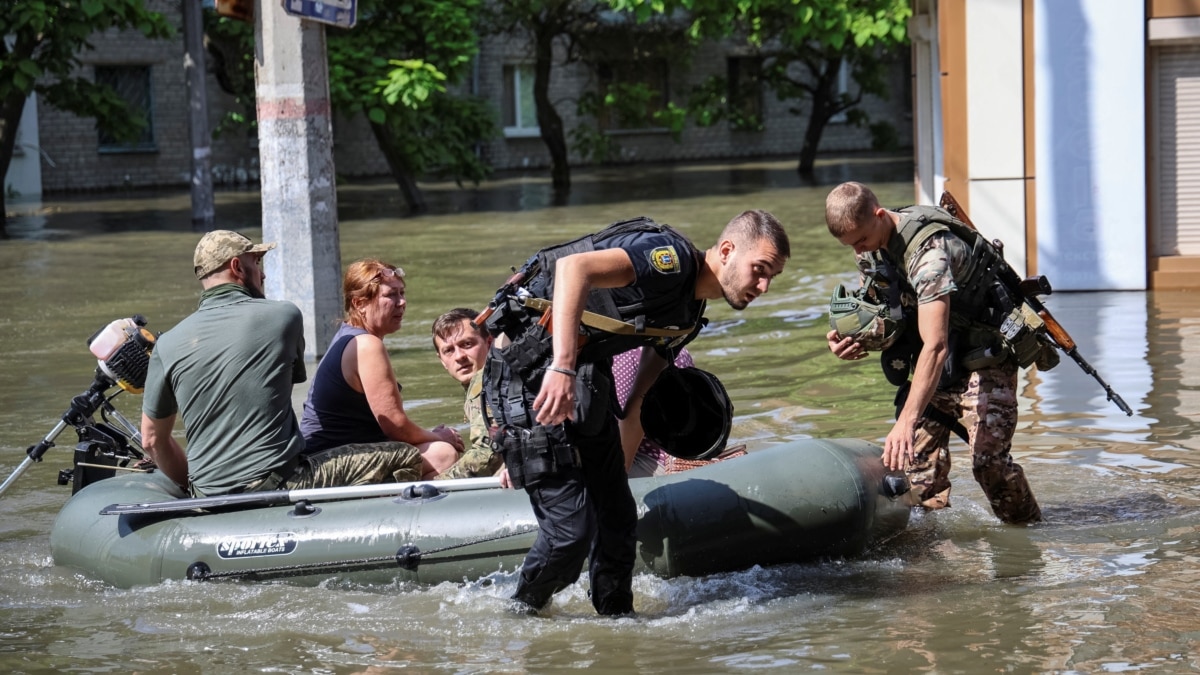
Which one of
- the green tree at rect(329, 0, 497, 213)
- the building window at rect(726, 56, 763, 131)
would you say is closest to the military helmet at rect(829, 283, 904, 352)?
the green tree at rect(329, 0, 497, 213)

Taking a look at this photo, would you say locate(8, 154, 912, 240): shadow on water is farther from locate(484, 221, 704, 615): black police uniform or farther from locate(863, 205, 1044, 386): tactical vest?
locate(484, 221, 704, 615): black police uniform

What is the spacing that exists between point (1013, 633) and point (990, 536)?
1.32 m

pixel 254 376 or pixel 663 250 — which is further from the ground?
pixel 663 250

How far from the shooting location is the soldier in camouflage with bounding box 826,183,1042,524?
5496mm

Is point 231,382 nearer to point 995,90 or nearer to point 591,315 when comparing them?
point 591,315

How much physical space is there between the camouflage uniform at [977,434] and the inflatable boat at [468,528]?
310 millimetres

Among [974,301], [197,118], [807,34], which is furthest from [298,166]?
[807,34]

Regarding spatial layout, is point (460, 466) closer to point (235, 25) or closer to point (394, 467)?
point (394, 467)

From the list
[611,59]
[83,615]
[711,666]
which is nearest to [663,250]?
[711,666]

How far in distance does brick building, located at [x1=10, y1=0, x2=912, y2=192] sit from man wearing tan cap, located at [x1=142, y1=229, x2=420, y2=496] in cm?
2382

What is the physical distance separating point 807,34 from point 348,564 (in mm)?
20162

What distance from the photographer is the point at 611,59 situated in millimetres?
35094

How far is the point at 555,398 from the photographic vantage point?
4.54 m

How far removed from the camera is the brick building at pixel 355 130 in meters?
33.4
